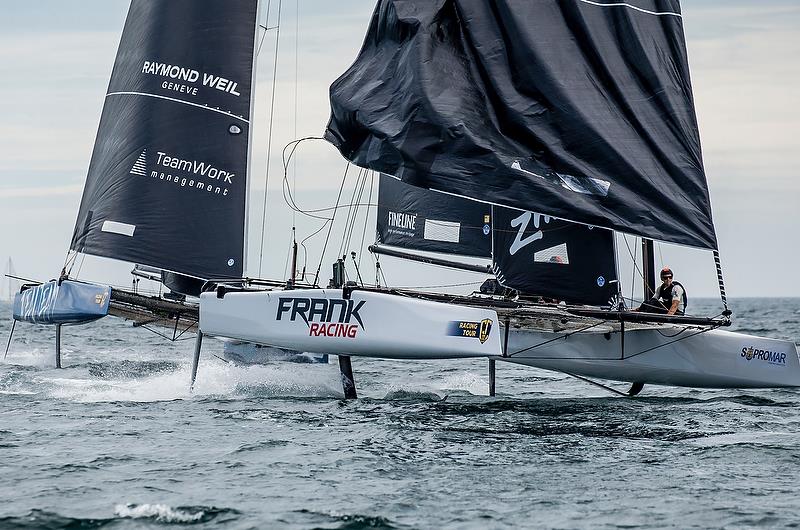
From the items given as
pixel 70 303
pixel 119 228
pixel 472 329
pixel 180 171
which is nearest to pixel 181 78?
pixel 180 171

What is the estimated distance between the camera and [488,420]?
12273 mm

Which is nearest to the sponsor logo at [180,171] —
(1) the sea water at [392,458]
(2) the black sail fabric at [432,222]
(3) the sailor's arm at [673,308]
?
(2) the black sail fabric at [432,222]

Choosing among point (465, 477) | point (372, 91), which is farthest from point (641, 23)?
point (465, 477)

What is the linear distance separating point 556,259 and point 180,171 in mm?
7358

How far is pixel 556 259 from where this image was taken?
14453mm

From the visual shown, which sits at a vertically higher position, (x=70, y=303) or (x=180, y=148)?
(x=180, y=148)

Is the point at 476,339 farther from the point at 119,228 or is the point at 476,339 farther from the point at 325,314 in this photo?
the point at 119,228

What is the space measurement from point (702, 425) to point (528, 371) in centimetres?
1015

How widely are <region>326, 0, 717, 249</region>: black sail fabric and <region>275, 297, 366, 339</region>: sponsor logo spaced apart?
1.71m

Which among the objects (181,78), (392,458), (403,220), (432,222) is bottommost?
(392,458)

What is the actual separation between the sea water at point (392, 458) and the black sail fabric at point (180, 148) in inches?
133

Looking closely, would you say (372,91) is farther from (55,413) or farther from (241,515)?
(241,515)

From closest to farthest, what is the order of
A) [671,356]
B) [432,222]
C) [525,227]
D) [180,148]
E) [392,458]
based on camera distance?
[392,458] → [671,356] → [525,227] → [432,222] → [180,148]

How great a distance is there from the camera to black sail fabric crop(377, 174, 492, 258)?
58.3ft
